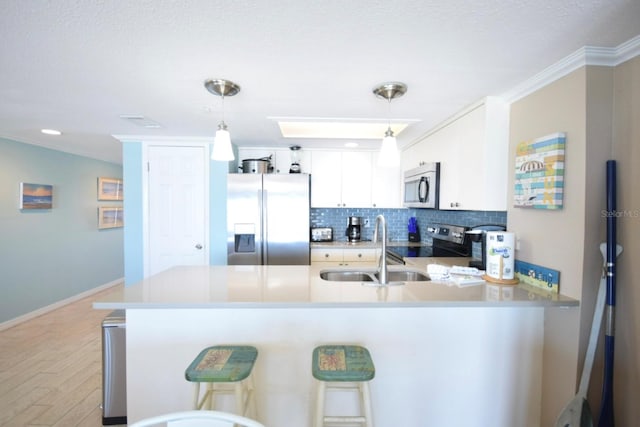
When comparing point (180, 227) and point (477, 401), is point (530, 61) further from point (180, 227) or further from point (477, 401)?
point (180, 227)

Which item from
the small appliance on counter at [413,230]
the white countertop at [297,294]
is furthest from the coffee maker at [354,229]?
the white countertop at [297,294]

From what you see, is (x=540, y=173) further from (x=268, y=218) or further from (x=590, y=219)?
(x=268, y=218)

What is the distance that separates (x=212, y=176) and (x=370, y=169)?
184 cm

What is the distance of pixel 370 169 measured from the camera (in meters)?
3.54

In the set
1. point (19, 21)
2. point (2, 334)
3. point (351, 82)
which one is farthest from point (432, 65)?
point (2, 334)

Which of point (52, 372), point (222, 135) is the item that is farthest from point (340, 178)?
point (52, 372)

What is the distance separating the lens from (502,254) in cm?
163

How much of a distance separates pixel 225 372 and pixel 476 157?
193cm

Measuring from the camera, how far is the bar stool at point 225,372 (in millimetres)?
1153

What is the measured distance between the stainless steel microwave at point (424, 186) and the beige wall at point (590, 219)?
1.07 m

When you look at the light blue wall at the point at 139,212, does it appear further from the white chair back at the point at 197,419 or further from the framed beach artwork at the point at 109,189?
the white chair back at the point at 197,419

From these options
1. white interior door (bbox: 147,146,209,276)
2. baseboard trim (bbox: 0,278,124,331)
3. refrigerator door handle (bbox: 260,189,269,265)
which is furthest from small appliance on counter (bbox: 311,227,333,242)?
baseboard trim (bbox: 0,278,124,331)

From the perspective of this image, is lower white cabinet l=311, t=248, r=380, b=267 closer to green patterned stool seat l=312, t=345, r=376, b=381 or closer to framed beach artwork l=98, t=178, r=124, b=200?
green patterned stool seat l=312, t=345, r=376, b=381

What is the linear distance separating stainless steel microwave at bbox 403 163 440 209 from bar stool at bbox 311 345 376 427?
65.6 inches
